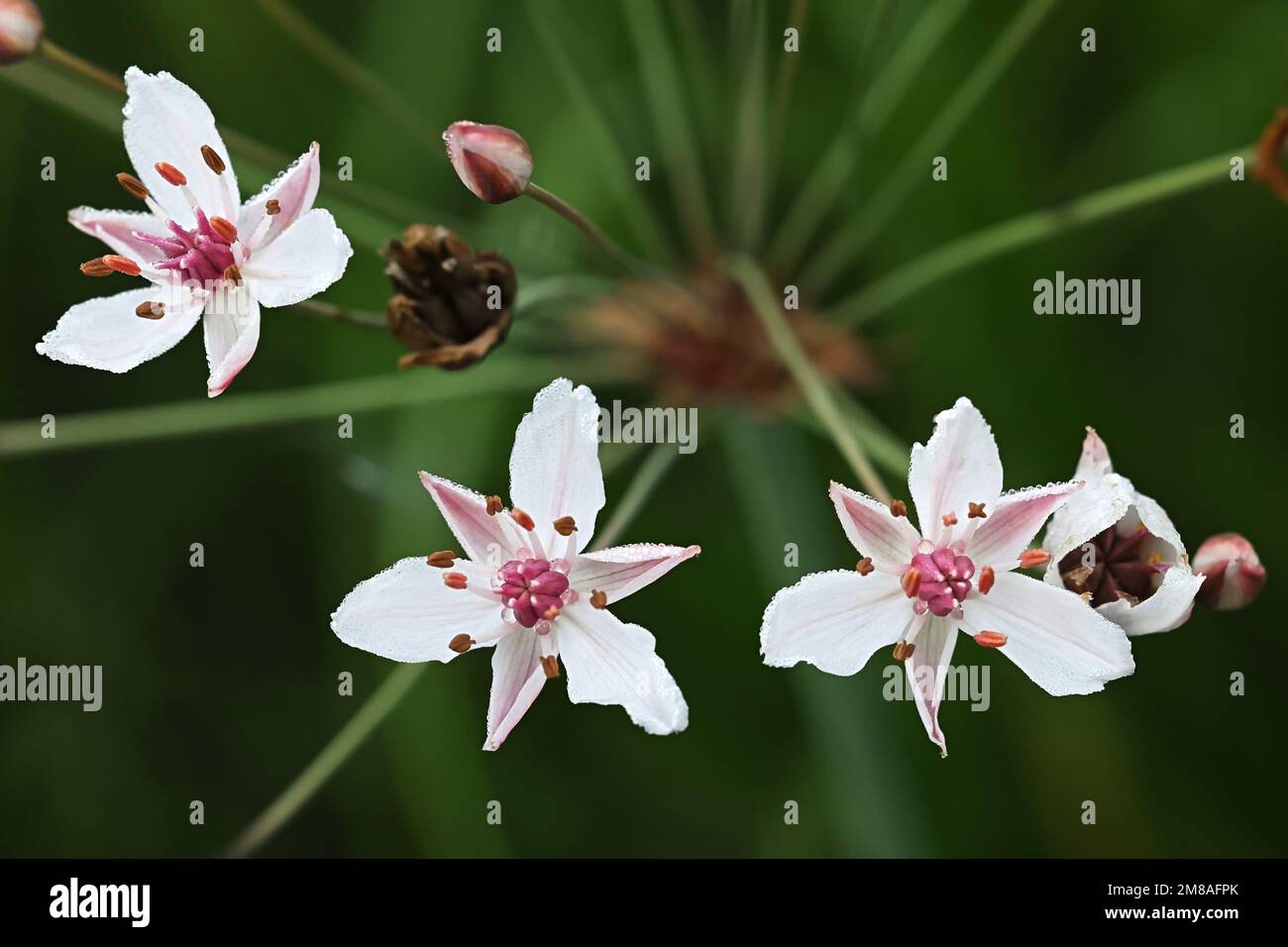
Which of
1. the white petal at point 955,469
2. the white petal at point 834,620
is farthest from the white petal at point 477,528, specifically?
the white petal at point 955,469

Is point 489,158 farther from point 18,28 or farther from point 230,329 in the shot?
point 18,28

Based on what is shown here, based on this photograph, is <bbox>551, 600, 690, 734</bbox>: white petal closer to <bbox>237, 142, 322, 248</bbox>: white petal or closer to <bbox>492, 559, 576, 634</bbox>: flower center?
<bbox>492, 559, 576, 634</bbox>: flower center

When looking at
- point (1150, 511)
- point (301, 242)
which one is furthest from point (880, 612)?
point (301, 242)

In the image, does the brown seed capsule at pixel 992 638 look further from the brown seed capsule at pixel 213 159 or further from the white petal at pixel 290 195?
the brown seed capsule at pixel 213 159

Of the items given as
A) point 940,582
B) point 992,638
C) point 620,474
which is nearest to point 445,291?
point 940,582

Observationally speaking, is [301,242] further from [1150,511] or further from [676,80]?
[676,80]
